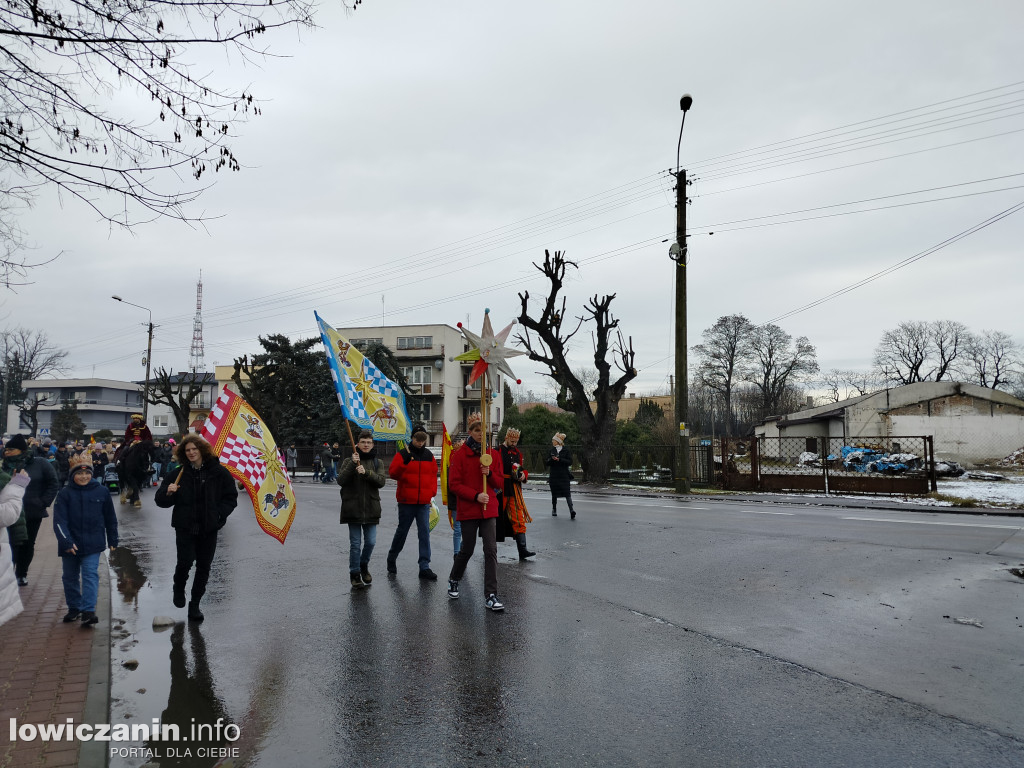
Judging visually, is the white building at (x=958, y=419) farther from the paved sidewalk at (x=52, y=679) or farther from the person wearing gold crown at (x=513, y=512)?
the paved sidewalk at (x=52, y=679)

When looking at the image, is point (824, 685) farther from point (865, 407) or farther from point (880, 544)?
point (865, 407)

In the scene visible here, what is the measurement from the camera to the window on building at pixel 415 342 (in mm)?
64188

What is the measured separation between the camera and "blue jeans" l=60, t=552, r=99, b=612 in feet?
21.2

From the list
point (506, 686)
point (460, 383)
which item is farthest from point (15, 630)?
point (460, 383)

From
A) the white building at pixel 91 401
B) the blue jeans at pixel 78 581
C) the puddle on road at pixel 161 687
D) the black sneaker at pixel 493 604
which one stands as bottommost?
the puddle on road at pixel 161 687

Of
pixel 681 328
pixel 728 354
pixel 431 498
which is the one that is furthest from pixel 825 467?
pixel 728 354

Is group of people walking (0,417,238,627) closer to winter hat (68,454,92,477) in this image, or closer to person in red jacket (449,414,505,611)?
winter hat (68,454,92,477)

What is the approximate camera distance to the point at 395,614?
6.64 metres

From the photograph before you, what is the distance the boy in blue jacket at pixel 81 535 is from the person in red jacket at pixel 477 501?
325 cm

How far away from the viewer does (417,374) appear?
63344 mm

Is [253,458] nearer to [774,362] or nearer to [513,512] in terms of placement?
[513,512]

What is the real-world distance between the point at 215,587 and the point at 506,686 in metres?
4.84

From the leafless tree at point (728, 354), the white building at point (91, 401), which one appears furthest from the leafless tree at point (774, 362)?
the white building at point (91, 401)

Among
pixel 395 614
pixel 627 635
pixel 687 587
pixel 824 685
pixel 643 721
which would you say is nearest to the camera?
pixel 643 721
